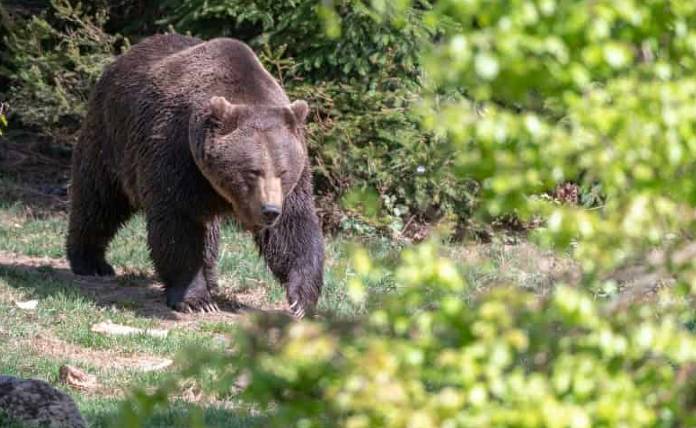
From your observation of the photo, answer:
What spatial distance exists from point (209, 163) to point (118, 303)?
1.45m

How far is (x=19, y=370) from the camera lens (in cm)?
752

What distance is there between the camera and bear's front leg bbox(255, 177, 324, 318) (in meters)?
9.49

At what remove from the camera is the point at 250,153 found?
30.0ft

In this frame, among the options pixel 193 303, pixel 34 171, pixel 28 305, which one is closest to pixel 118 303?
pixel 193 303

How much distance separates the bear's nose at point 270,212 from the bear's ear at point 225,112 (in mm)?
716

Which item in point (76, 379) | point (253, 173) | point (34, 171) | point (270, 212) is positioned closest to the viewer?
point (76, 379)

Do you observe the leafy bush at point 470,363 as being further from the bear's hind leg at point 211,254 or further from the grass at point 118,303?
the bear's hind leg at point 211,254

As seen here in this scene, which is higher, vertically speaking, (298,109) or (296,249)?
(298,109)

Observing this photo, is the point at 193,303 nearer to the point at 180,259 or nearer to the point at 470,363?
the point at 180,259

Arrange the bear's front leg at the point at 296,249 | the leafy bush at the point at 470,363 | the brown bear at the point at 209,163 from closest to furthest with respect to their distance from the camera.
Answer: the leafy bush at the point at 470,363, the brown bear at the point at 209,163, the bear's front leg at the point at 296,249

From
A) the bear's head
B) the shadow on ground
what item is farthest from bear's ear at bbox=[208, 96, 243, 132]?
the shadow on ground

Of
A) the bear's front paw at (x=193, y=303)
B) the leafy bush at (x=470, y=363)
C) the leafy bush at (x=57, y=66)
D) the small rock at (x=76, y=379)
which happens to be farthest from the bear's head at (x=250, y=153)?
the leafy bush at (x=470, y=363)

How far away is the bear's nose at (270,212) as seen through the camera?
8.87 meters

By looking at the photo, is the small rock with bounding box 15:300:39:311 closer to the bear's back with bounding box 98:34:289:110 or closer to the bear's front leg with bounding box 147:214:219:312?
the bear's front leg with bounding box 147:214:219:312
